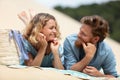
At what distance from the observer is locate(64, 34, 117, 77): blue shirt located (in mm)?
3561

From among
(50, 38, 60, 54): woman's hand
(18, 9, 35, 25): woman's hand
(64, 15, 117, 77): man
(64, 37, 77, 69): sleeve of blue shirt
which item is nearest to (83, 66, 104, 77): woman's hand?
Result: (64, 15, 117, 77): man

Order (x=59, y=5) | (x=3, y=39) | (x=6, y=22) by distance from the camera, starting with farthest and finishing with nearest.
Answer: (x=59, y=5) < (x=6, y=22) < (x=3, y=39)

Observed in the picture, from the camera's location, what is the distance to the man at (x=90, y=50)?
3.49m

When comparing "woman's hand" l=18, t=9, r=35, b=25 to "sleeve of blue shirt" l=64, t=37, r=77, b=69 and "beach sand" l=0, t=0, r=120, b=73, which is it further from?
"beach sand" l=0, t=0, r=120, b=73

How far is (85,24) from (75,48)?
0.52 feet

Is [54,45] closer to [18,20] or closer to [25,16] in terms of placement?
[25,16]

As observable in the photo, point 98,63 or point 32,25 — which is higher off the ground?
point 32,25

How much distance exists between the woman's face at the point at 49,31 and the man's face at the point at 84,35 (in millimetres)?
158

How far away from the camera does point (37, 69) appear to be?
3334mm

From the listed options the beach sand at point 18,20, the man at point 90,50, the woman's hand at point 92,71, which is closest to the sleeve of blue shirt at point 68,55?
the man at point 90,50

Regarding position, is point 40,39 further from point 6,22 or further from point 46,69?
point 6,22

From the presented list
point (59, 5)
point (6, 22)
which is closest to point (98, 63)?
point (6, 22)

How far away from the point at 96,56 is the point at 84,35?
147 millimetres

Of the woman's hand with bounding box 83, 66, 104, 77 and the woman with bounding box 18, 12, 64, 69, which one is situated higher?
the woman with bounding box 18, 12, 64, 69
